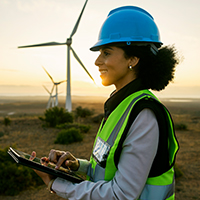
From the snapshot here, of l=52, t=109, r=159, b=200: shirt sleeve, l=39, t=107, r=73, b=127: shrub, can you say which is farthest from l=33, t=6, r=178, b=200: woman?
l=39, t=107, r=73, b=127: shrub

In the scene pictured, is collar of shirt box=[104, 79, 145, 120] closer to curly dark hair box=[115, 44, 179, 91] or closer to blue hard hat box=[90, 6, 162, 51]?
curly dark hair box=[115, 44, 179, 91]

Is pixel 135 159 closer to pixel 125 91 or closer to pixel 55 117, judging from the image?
pixel 125 91

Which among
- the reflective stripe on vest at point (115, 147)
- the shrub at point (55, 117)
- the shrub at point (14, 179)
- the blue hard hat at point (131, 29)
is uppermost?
the blue hard hat at point (131, 29)

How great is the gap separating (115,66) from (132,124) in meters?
0.55

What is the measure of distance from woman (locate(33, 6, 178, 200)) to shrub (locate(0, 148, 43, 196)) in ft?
13.9

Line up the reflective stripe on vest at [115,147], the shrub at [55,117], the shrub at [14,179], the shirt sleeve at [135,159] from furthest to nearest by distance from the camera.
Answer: the shrub at [55,117]
the shrub at [14,179]
the reflective stripe on vest at [115,147]
the shirt sleeve at [135,159]

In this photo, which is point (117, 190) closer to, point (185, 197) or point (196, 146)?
point (185, 197)

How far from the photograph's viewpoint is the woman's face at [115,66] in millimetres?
1649

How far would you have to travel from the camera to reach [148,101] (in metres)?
1.38

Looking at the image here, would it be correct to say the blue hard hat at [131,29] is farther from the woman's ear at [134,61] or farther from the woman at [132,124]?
→ the woman's ear at [134,61]

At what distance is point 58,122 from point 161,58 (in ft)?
51.3

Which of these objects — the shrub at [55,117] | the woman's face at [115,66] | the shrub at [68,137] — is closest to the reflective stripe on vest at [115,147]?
the woman's face at [115,66]

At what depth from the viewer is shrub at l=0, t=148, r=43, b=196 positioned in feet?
17.3

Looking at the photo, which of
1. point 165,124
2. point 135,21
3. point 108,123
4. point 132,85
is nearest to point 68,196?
point 108,123
